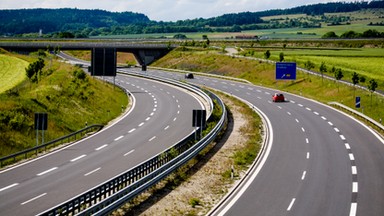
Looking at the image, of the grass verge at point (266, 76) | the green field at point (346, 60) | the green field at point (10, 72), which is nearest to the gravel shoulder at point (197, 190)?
the grass verge at point (266, 76)

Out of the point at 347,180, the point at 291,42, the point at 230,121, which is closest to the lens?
the point at 347,180

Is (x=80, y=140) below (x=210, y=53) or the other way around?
below

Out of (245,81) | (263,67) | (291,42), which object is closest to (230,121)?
(245,81)

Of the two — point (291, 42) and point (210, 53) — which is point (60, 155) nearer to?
point (210, 53)

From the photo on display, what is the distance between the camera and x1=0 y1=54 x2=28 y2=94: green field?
225 feet

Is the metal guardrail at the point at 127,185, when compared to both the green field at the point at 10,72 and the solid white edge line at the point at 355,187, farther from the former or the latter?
the green field at the point at 10,72

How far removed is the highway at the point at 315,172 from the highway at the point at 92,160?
26.1 ft

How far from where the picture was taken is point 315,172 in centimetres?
2984

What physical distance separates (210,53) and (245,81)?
35692 mm

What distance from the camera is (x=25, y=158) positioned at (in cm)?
3353

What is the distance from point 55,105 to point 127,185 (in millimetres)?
26762

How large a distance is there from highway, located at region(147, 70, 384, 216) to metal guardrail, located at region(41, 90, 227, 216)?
3.91 m

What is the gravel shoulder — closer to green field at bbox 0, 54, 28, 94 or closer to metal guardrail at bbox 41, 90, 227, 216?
metal guardrail at bbox 41, 90, 227, 216

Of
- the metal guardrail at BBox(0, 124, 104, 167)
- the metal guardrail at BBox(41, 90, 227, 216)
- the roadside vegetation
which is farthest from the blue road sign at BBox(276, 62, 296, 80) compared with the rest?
the metal guardrail at BBox(41, 90, 227, 216)
